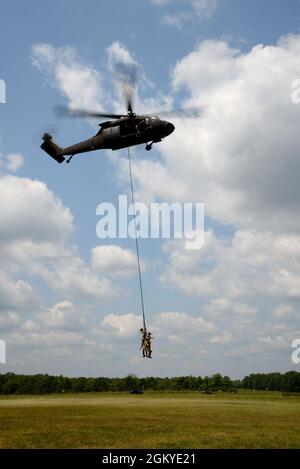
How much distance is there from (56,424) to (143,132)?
2406 centimetres

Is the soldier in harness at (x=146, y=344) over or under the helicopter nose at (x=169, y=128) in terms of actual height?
under

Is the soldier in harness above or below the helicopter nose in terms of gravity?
below

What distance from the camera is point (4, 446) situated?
87.4ft

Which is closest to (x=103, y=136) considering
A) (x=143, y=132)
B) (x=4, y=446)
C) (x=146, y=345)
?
(x=143, y=132)

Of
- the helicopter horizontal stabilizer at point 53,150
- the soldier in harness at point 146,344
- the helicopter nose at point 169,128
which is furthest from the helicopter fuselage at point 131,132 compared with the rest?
the soldier in harness at point 146,344
